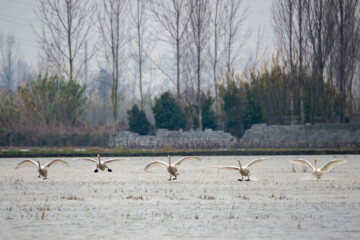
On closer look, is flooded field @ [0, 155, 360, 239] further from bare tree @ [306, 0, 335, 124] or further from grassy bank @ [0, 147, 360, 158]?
bare tree @ [306, 0, 335, 124]

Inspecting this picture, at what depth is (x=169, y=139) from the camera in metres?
39.2

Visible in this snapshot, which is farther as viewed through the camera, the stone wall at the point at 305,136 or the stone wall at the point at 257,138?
the stone wall at the point at 257,138

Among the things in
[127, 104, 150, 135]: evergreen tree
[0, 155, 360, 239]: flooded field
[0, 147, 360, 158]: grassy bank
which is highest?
[127, 104, 150, 135]: evergreen tree

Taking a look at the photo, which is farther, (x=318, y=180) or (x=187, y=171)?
(x=187, y=171)

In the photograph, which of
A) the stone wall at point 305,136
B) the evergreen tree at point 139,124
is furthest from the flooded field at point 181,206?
the evergreen tree at point 139,124

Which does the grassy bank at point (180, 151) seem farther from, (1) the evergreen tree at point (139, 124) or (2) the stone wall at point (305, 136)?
(1) the evergreen tree at point (139, 124)

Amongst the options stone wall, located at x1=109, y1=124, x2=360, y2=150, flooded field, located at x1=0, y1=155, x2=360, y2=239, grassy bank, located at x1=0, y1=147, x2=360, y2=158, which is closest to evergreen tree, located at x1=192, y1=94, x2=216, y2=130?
stone wall, located at x1=109, y1=124, x2=360, y2=150

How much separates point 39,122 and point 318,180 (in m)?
28.5

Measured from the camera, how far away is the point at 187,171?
23422mm

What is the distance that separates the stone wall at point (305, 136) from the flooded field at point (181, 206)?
1458 centimetres

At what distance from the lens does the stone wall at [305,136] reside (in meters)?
36.3

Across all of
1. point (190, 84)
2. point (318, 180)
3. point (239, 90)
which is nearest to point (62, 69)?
point (190, 84)

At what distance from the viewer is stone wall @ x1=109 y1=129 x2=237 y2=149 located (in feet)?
125

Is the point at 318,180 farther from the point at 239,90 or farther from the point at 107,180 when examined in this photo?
the point at 239,90
